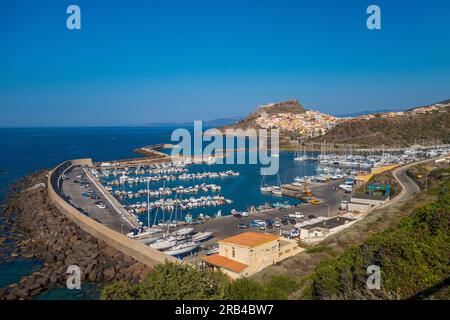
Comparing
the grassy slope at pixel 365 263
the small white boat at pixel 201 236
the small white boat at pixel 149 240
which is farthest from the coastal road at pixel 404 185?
the small white boat at pixel 149 240

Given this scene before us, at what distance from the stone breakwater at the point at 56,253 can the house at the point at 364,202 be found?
1567 cm

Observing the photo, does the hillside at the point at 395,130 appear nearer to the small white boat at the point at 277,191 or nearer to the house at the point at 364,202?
the small white boat at the point at 277,191

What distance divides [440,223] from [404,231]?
3.53 feet

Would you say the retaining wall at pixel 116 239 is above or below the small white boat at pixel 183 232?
above

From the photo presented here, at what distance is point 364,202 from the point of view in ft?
83.2

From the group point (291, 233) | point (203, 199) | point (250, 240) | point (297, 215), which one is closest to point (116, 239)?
point (250, 240)

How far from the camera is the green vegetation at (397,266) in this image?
8523 millimetres

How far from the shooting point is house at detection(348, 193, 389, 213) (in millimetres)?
24878

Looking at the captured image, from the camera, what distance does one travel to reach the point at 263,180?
135 feet

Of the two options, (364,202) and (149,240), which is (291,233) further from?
(364,202)
